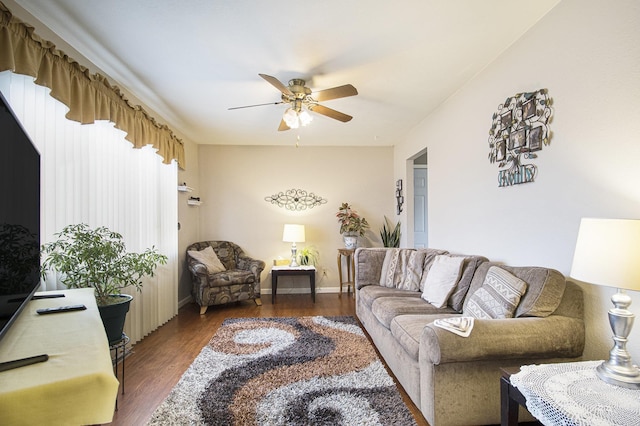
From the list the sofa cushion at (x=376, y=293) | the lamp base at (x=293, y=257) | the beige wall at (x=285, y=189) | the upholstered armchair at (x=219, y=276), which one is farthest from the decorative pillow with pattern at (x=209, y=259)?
the sofa cushion at (x=376, y=293)

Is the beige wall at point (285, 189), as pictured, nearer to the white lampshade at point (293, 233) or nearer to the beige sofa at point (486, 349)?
the white lampshade at point (293, 233)

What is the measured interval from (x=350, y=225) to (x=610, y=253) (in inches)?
148

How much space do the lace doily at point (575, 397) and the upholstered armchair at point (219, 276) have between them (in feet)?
11.3

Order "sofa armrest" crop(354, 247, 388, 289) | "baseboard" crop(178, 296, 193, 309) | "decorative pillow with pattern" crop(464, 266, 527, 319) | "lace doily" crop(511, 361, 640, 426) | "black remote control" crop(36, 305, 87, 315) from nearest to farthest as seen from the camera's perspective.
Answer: "lace doily" crop(511, 361, 640, 426)
"black remote control" crop(36, 305, 87, 315)
"decorative pillow with pattern" crop(464, 266, 527, 319)
"sofa armrest" crop(354, 247, 388, 289)
"baseboard" crop(178, 296, 193, 309)

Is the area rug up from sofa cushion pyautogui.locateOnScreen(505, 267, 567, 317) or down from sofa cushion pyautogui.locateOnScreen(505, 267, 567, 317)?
down

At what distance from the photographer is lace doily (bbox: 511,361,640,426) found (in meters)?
1.03

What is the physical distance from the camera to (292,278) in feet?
16.8

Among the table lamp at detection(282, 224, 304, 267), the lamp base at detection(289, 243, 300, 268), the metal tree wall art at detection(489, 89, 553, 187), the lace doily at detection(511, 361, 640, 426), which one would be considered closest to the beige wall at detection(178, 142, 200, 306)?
the table lamp at detection(282, 224, 304, 267)

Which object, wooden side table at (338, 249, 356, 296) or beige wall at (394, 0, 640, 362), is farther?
wooden side table at (338, 249, 356, 296)

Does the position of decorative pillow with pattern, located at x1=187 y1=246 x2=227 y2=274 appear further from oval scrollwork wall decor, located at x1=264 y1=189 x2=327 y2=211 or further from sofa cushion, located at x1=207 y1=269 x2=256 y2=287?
oval scrollwork wall decor, located at x1=264 y1=189 x2=327 y2=211

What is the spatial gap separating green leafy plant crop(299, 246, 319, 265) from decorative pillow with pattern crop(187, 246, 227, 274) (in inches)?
47.7

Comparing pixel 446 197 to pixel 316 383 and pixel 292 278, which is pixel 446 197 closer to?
pixel 316 383

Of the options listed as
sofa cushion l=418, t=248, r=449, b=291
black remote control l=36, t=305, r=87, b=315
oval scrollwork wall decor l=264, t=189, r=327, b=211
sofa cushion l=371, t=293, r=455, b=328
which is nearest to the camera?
black remote control l=36, t=305, r=87, b=315

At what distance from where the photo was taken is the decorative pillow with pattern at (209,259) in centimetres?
427
